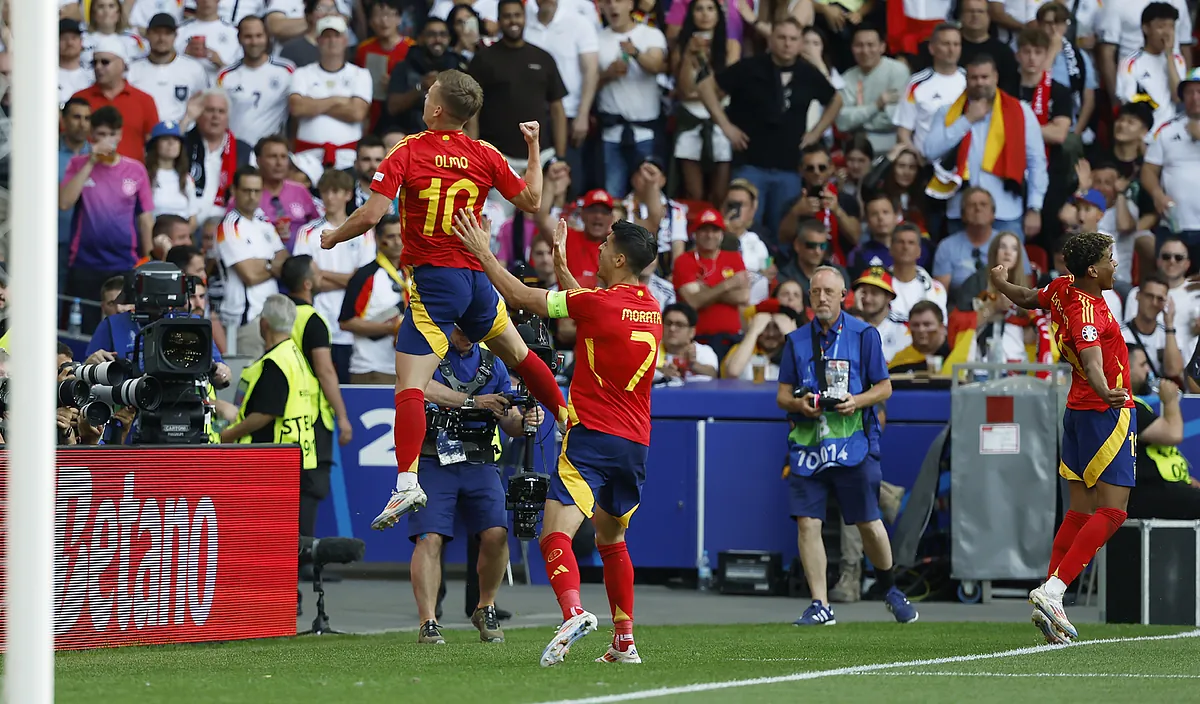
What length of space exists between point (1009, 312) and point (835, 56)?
4.93 metres

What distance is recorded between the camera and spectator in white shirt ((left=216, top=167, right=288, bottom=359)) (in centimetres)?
1627

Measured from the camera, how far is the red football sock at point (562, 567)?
28.2ft

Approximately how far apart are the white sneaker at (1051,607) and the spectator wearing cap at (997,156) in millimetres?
7759

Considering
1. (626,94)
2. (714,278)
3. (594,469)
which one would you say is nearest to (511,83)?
(626,94)

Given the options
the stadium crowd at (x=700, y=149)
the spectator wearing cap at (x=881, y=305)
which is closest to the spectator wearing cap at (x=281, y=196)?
the stadium crowd at (x=700, y=149)

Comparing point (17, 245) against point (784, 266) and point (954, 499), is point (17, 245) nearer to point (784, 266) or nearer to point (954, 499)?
point (954, 499)

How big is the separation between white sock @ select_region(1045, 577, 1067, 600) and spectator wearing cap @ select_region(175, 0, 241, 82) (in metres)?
11.1

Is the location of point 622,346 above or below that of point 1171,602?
above

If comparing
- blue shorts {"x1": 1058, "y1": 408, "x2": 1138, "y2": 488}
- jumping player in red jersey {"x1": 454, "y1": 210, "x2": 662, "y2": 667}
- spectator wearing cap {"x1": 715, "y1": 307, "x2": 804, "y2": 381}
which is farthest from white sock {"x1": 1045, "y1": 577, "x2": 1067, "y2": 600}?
spectator wearing cap {"x1": 715, "y1": 307, "x2": 804, "y2": 381}

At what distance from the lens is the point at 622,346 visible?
344 inches

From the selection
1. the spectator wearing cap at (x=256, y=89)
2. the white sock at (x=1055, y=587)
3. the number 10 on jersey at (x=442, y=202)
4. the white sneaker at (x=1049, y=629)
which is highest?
the spectator wearing cap at (x=256, y=89)

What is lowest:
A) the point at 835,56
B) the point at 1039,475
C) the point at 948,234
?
the point at 1039,475

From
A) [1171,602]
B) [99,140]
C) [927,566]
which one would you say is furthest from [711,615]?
[99,140]

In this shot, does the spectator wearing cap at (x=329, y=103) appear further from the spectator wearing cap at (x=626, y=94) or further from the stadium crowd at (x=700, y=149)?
the spectator wearing cap at (x=626, y=94)
